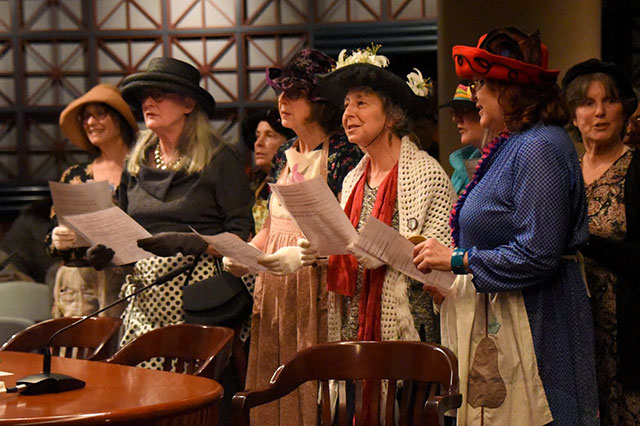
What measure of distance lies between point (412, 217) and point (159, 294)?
114cm

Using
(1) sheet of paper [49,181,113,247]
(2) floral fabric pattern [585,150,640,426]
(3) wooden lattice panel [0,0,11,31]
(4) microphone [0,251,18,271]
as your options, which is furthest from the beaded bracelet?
(3) wooden lattice panel [0,0,11,31]

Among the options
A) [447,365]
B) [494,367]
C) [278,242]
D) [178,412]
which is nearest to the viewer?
[178,412]

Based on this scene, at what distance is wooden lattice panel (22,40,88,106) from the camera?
23.9 ft

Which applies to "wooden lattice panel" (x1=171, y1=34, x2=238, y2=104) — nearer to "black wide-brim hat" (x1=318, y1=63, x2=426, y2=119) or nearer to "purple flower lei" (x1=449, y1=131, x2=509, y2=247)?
"black wide-brim hat" (x1=318, y1=63, x2=426, y2=119)

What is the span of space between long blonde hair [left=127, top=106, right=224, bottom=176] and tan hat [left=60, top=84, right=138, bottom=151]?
572 mm

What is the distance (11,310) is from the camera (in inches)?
193

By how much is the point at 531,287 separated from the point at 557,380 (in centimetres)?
25

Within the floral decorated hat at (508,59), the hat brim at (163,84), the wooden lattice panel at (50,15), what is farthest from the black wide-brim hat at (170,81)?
the wooden lattice panel at (50,15)

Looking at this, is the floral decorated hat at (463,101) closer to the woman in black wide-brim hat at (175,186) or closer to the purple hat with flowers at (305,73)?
the purple hat with flowers at (305,73)

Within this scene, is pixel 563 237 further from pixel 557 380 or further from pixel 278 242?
pixel 278 242

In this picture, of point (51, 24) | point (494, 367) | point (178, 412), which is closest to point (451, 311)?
point (494, 367)

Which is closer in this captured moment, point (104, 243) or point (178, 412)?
point (178, 412)

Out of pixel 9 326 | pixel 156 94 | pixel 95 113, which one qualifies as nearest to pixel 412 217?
pixel 156 94

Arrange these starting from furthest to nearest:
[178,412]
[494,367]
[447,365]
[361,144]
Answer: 1. [361,144]
2. [494,367]
3. [447,365]
4. [178,412]
